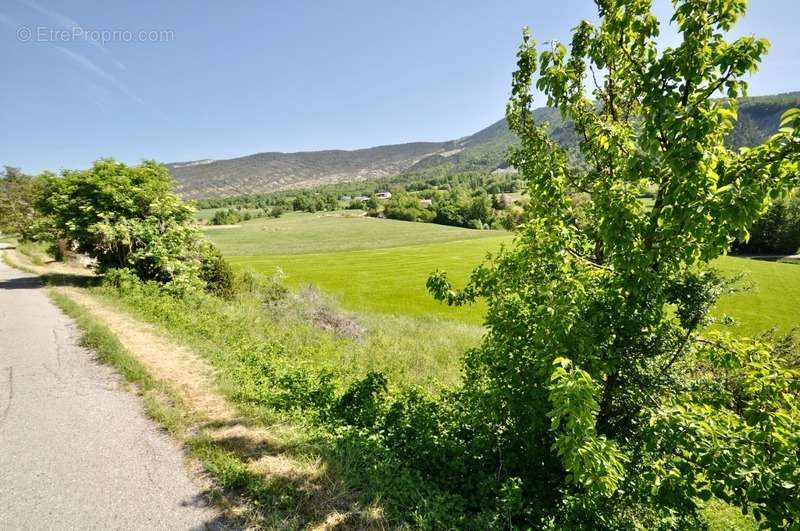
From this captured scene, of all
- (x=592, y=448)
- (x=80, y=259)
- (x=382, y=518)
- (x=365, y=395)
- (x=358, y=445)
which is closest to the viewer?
(x=592, y=448)

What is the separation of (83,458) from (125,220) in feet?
54.0

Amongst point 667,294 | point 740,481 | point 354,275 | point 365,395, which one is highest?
point 667,294

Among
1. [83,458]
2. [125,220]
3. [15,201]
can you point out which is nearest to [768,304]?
[83,458]

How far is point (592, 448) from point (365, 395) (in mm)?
5521

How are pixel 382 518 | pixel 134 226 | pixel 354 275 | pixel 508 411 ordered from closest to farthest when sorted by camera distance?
pixel 382 518
pixel 508 411
pixel 134 226
pixel 354 275

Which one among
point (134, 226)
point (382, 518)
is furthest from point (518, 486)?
point (134, 226)

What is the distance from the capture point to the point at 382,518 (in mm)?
4719

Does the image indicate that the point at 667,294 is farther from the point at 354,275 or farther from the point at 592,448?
the point at 354,275

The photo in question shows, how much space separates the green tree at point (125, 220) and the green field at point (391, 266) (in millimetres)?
18598

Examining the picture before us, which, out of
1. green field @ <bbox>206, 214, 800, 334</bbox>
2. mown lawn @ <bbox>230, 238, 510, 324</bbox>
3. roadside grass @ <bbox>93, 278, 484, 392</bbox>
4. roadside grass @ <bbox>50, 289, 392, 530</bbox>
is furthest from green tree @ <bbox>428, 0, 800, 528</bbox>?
mown lawn @ <bbox>230, 238, 510, 324</bbox>

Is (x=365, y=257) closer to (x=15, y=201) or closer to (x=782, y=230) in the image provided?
(x=15, y=201)

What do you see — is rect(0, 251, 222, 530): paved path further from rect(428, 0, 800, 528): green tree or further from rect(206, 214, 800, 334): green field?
rect(206, 214, 800, 334): green field

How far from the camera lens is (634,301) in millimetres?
4555

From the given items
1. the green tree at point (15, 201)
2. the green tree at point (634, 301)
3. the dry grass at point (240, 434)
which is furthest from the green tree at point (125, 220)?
the green tree at point (15, 201)
